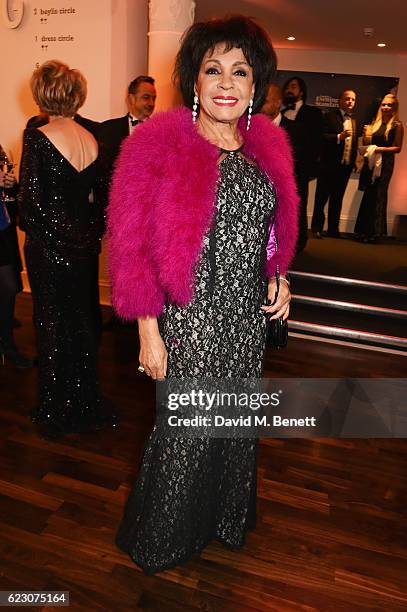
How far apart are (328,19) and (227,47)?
546 cm

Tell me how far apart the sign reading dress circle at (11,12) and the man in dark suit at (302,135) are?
244cm

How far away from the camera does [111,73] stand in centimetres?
416

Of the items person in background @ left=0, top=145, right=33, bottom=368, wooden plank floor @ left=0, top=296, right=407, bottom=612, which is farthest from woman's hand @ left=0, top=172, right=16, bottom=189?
wooden plank floor @ left=0, top=296, right=407, bottom=612

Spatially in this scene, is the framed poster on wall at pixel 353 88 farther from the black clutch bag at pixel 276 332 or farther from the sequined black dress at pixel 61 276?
the black clutch bag at pixel 276 332

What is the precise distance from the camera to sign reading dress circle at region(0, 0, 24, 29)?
14.0 ft

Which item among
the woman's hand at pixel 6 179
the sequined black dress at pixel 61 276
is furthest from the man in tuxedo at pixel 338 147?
the sequined black dress at pixel 61 276

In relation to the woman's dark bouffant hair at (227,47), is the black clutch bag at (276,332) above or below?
below

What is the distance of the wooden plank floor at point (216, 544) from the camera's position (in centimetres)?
185

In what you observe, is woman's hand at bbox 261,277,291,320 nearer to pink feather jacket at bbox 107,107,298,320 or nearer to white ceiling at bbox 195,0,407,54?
pink feather jacket at bbox 107,107,298,320

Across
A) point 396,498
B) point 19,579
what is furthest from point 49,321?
point 396,498

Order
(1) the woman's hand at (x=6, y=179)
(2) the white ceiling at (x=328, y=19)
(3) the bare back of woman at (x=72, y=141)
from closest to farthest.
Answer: (3) the bare back of woman at (x=72, y=141) → (1) the woman's hand at (x=6, y=179) → (2) the white ceiling at (x=328, y=19)

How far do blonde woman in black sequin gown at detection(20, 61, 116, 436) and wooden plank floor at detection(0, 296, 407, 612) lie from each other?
0.19 m

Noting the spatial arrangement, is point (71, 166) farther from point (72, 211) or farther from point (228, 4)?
point (228, 4)

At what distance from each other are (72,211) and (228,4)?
4.51m
